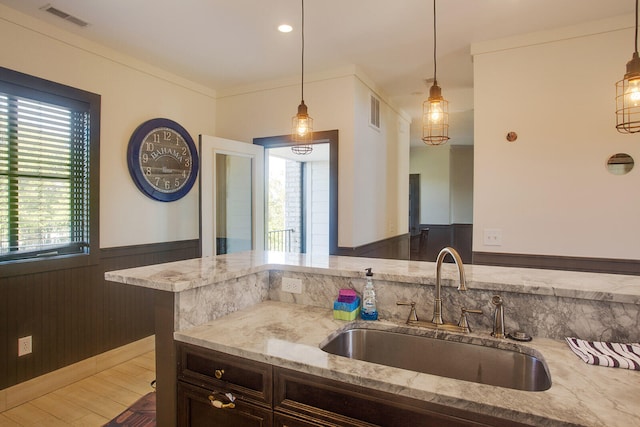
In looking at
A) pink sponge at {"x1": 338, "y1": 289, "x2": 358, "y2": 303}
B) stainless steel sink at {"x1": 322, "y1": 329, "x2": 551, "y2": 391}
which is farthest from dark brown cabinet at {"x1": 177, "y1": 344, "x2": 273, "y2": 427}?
pink sponge at {"x1": 338, "y1": 289, "x2": 358, "y2": 303}

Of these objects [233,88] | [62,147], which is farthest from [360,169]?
[62,147]

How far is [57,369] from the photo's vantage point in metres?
→ 2.67

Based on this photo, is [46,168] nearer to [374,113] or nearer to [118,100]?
[118,100]

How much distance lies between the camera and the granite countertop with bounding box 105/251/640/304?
1.35m

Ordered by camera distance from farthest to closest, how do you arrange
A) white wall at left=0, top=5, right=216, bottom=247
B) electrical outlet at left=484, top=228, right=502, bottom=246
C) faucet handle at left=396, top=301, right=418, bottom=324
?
electrical outlet at left=484, top=228, right=502, bottom=246 < white wall at left=0, top=5, right=216, bottom=247 < faucet handle at left=396, top=301, right=418, bottom=324

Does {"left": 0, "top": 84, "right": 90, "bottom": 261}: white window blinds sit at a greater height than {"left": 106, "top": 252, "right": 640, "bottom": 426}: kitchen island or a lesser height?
greater

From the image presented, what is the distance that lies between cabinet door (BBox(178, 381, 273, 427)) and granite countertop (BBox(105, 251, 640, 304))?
0.42m

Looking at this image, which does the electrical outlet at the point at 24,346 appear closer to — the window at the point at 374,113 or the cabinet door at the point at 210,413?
the cabinet door at the point at 210,413

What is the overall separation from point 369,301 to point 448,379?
1.89 ft

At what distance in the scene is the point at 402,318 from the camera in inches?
62.4

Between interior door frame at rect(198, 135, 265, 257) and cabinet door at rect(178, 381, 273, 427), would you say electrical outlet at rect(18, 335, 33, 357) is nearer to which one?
interior door frame at rect(198, 135, 265, 257)

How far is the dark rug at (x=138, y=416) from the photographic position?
2268mm

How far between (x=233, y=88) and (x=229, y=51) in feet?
3.23

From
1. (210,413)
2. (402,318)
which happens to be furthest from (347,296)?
(210,413)
